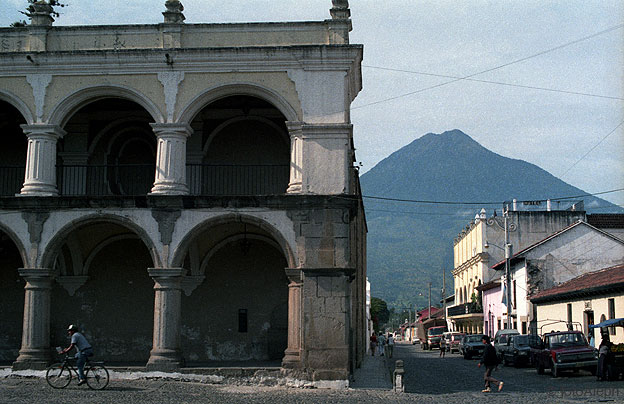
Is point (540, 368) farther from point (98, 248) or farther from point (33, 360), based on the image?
point (33, 360)

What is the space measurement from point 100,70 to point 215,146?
4.56 metres

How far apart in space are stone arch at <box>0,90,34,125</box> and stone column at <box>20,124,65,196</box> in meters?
0.29

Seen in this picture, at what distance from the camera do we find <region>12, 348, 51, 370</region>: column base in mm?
20344

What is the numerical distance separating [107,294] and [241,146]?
632 centimetres

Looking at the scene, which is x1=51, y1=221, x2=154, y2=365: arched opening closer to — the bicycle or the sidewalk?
the bicycle

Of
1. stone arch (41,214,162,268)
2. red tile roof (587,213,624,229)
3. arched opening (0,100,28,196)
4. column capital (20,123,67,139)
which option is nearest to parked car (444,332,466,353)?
red tile roof (587,213,624,229)

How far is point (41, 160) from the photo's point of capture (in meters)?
21.2

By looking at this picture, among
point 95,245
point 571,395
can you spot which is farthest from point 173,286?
point 571,395

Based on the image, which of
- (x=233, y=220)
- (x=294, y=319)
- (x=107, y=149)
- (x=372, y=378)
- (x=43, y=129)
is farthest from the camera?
(x=107, y=149)

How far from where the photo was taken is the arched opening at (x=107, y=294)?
24.2 m

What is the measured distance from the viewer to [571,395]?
1791 centimetres

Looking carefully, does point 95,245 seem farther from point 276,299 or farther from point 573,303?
point 573,303

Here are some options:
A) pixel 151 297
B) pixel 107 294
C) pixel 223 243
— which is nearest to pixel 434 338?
pixel 223 243

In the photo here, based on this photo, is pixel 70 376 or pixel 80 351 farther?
pixel 70 376
